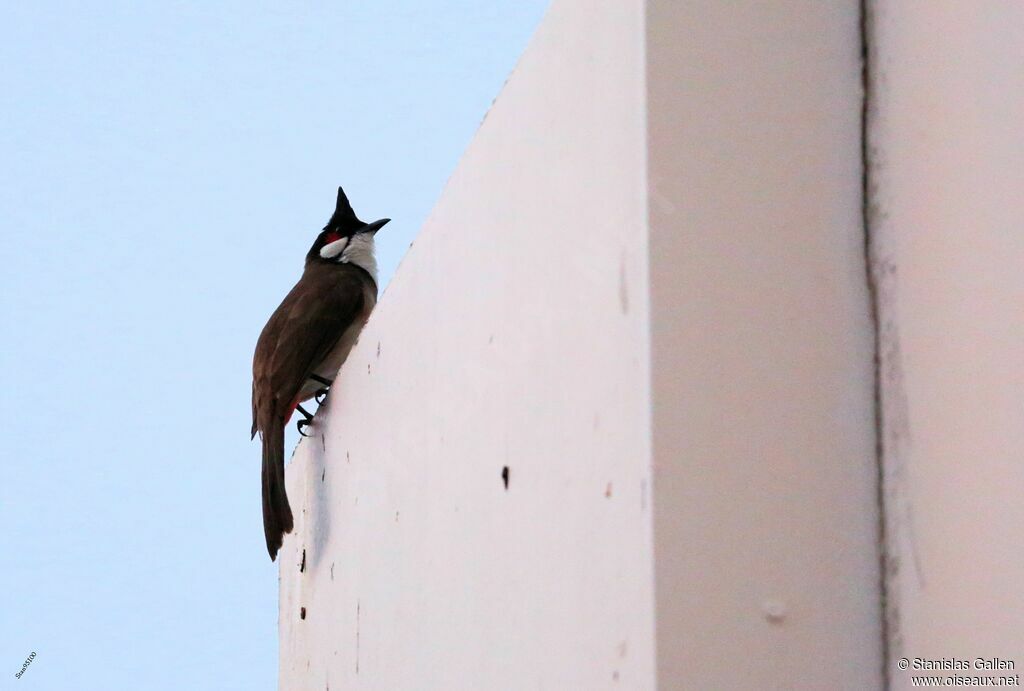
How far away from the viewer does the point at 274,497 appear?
405 cm

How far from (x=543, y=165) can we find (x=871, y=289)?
542 mm

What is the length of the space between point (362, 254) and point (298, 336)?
35.8 inches

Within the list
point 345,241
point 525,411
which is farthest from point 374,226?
point 525,411

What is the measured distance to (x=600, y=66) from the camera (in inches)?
61.7

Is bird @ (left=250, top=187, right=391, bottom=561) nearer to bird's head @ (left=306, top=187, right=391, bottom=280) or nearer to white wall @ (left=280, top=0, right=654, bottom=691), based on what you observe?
bird's head @ (left=306, top=187, right=391, bottom=280)

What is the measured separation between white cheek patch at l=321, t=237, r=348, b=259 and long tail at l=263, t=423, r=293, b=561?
55.9 inches

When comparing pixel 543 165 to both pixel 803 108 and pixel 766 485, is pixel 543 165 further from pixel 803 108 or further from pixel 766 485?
pixel 766 485

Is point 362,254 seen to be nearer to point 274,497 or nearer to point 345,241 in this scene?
point 345,241

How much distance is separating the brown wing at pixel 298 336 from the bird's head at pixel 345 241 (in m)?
0.31

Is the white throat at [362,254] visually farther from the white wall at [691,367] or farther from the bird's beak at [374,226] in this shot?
the white wall at [691,367]

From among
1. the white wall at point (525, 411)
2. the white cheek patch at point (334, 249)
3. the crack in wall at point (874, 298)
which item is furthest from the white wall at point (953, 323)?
the white cheek patch at point (334, 249)

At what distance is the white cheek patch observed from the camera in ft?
18.7

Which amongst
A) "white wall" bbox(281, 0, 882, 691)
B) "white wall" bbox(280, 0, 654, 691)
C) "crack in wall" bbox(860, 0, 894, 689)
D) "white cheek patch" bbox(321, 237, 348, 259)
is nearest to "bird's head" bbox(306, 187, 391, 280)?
"white cheek patch" bbox(321, 237, 348, 259)

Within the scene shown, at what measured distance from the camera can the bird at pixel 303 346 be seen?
4285mm
